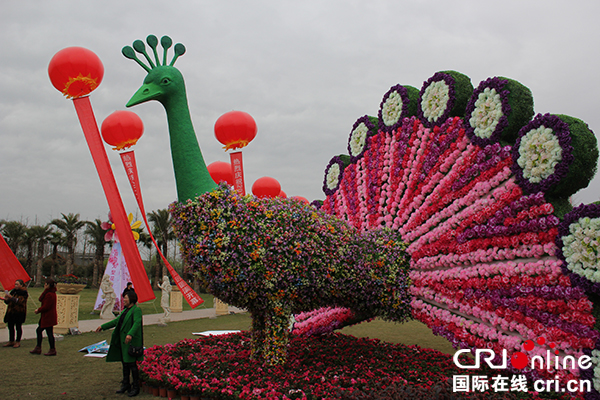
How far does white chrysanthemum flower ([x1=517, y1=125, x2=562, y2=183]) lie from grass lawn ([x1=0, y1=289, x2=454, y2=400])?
15.4 feet

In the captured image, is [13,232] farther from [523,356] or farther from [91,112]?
[523,356]

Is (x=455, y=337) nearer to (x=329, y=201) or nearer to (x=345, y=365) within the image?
(x=345, y=365)

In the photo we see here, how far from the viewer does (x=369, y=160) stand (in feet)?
20.8

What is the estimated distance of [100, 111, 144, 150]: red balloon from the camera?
7895 mm

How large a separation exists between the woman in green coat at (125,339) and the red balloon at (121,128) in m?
4.21

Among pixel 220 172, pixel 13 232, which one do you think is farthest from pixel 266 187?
pixel 13 232

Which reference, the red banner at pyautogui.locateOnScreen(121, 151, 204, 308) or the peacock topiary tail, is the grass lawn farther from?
the peacock topiary tail

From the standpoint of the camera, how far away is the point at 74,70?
596 centimetres

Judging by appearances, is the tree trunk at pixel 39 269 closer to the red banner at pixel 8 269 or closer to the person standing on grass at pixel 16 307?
the person standing on grass at pixel 16 307

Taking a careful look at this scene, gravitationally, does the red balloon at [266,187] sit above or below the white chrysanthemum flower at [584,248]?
above

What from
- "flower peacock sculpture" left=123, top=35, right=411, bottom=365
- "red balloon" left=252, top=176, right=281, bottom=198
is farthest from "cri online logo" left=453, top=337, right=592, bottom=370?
"red balloon" left=252, top=176, right=281, bottom=198

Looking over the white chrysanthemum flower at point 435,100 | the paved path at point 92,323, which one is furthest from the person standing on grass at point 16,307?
the white chrysanthemum flower at point 435,100

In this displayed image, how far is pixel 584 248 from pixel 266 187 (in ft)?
22.1

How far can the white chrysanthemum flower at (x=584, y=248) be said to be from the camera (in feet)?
11.3
